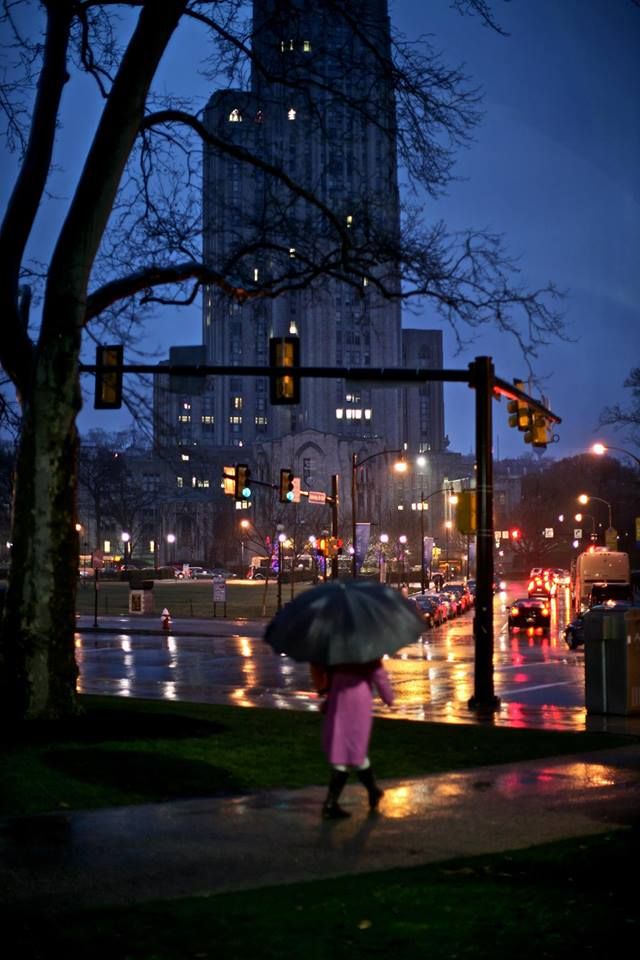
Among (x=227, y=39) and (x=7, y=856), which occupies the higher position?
(x=227, y=39)

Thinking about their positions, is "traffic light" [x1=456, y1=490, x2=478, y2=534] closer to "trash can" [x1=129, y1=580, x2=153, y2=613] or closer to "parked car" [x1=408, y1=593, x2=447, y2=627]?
"parked car" [x1=408, y1=593, x2=447, y2=627]

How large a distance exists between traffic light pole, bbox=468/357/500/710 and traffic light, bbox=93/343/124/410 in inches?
240

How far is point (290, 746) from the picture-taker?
43.4ft

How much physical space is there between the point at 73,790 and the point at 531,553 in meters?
140

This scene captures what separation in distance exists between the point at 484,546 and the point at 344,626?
36.7 ft

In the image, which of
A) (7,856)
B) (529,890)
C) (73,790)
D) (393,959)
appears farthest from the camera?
(73,790)

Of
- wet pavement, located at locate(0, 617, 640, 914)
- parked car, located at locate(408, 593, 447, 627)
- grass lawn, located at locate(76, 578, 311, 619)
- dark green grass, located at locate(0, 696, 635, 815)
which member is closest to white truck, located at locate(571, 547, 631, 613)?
parked car, located at locate(408, 593, 447, 627)

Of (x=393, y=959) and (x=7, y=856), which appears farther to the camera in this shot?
(x=7, y=856)

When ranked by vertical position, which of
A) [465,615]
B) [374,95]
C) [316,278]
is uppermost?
[374,95]

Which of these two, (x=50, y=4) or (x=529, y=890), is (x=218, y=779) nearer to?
(x=529, y=890)

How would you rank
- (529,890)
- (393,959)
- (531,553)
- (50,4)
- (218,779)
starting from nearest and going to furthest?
(393,959) → (529,890) → (218,779) → (50,4) → (531,553)

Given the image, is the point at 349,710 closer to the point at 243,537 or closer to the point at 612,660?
the point at 612,660

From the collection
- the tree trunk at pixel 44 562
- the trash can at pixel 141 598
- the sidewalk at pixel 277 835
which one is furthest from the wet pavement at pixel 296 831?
the trash can at pixel 141 598

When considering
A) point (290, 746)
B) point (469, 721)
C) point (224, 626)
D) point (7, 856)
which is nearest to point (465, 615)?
point (224, 626)
